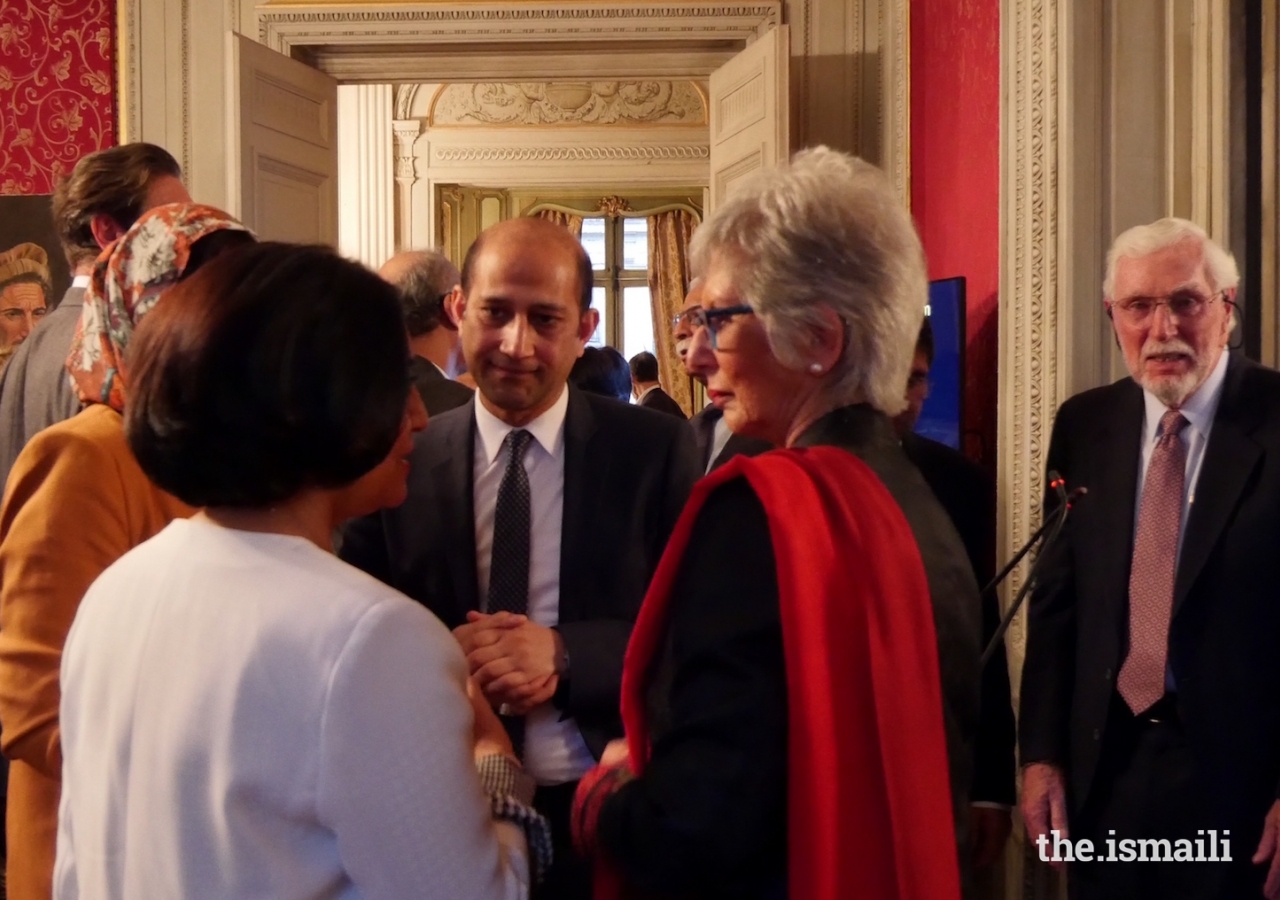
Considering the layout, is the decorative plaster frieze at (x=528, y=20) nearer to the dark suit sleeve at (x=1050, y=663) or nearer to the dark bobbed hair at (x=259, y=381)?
the dark suit sleeve at (x=1050, y=663)

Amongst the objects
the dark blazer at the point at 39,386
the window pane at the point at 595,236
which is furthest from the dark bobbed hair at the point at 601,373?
the window pane at the point at 595,236

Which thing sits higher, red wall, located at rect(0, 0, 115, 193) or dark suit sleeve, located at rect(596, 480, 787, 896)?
red wall, located at rect(0, 0, 115, 193)

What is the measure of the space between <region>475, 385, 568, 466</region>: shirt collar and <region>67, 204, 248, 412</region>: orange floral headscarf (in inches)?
19.0

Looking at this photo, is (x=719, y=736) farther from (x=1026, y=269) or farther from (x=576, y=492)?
(x=1026, y=269)

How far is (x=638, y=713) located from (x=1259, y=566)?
1.39 meters

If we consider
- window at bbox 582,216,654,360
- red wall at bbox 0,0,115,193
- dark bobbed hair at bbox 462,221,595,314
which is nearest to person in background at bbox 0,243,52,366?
red wall at bbox 0,0,115,193

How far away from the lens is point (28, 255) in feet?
17.4

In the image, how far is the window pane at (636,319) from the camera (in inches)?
501

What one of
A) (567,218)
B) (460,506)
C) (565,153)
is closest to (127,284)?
A: (460,506)

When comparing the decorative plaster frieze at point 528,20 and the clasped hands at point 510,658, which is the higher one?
the decorative plaster frieze at point 528,20

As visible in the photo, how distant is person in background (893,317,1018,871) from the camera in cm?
212

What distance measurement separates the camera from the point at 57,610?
4.54 feet

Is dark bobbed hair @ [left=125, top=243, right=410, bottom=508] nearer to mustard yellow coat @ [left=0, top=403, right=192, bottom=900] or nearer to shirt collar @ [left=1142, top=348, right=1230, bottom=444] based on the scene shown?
mustard yellow coat @ [left=0, top=403, right=192, bottom=900]

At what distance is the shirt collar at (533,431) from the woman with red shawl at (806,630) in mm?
539
